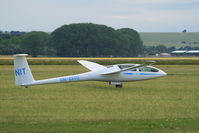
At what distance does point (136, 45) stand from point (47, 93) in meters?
→ 126

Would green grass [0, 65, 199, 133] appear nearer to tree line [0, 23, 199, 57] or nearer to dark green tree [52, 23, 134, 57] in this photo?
tree line [0, 23, 199, 57]

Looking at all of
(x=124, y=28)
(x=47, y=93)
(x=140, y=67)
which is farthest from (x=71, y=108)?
(x=124, y=28)

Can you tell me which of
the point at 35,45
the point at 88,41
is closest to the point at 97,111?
the point at 35,45

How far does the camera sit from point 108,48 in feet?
442

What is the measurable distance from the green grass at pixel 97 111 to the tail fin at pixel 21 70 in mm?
598

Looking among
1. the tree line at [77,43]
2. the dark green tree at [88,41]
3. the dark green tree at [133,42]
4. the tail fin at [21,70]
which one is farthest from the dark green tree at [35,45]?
the tail fin at [21,70]

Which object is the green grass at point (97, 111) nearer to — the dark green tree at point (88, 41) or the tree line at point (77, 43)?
the tree line at point (77, 43)

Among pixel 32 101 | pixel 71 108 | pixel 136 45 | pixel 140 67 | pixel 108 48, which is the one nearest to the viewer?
pixel 71 108

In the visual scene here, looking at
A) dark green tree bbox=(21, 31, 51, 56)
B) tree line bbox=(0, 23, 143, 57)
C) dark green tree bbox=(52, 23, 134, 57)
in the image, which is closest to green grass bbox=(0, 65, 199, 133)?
tree line bbox=(0, 23, 143, 57)

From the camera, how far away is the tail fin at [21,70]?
2394 centimetres

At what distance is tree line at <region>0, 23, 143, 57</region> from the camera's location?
13110 cm

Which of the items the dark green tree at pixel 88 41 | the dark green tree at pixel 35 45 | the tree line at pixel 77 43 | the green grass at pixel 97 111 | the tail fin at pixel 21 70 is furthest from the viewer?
the dark green tree at pixel 88 41

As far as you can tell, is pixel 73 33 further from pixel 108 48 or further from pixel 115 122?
pixel 115 122

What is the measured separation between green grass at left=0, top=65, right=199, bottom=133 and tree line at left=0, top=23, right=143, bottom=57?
102 m
